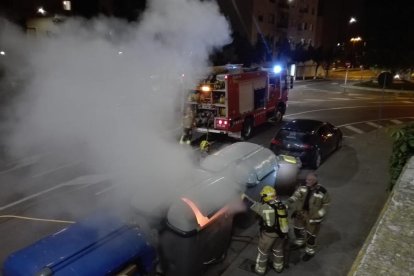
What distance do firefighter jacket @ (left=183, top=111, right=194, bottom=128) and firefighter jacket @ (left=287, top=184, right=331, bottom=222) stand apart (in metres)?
7.37

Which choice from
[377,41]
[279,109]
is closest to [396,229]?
[279,109]

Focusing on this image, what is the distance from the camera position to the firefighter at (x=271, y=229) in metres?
6.07

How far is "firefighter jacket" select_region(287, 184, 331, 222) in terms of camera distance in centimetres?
665

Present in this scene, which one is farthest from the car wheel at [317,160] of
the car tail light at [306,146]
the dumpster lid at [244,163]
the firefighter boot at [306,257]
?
the firefighter boot at [306,257]

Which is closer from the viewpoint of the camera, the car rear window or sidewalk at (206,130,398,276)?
sidewalk at (206,130,398,276)

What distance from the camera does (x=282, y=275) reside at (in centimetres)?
631

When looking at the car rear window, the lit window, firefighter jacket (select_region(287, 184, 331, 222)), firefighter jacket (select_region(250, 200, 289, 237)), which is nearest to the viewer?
firefighter jacket (select_region(250, 200, 289, 237))

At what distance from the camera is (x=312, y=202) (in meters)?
6.67

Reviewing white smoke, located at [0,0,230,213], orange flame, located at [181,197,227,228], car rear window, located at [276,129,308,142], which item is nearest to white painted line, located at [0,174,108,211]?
white smoke, located at [0,0,230,213]

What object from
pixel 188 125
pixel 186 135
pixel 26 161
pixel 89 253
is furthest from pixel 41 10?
pixel 188 125

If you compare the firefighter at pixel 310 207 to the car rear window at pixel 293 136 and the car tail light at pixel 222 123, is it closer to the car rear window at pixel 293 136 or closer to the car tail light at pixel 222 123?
the car rear window at pixel 293 136

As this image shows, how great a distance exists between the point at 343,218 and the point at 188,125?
7.20 meters

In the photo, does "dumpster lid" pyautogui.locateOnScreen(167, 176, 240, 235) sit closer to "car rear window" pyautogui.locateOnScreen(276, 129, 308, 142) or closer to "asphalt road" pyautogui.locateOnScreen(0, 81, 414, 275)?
"asphalt road" pyautogui.locateOnScreen(0, 81, 414, 275)

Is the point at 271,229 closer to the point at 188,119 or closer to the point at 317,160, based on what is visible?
the point at 317,160
